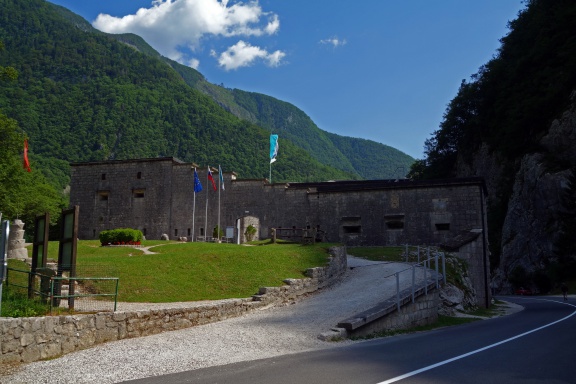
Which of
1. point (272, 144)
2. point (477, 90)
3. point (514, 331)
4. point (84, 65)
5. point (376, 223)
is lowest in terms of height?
point (514, 331)

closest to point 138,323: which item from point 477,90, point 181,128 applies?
point 477,90

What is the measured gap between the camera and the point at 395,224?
3462cm

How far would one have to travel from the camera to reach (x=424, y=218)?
111ft

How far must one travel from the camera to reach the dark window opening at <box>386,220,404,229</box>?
34.4 metres

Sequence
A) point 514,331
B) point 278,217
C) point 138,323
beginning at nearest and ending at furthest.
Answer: point 138,323 < point 514,331 < point 278,217

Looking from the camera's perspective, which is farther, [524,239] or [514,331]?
[524,239]

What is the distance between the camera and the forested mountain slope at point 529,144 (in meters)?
41.2

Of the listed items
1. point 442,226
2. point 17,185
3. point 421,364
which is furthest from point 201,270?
point 17,185

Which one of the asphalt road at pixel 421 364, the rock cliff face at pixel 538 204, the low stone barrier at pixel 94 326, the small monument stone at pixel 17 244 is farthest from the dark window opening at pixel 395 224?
the small monument stone at pixel 17 244

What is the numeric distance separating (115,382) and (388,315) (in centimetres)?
845

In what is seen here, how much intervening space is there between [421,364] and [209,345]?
4.78 meters

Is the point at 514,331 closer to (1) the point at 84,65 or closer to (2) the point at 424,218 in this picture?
(2) the point at 424,218

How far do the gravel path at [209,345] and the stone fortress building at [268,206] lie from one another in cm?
1650

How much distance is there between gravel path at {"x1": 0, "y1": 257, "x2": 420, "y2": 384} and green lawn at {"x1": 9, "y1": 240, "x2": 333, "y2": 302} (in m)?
1.65
